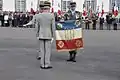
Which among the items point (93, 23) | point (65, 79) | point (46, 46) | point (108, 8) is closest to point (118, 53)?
point (46, 46)

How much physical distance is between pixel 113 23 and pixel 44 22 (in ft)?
98.5

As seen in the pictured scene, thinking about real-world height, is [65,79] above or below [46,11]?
below

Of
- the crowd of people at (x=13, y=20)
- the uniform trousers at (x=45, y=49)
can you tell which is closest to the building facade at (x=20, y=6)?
the crowd of people at (x=13, y=20)

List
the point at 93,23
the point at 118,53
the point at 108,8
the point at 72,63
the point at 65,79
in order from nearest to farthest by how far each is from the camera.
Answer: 1. the point at 65,79
2. the point at 72,63
3. the point at 118,53
4. the point at 93,23
5. the point at 108,8

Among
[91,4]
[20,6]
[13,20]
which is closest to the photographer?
[13,20]

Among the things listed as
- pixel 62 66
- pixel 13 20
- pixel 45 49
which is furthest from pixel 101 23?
pixel 45 49

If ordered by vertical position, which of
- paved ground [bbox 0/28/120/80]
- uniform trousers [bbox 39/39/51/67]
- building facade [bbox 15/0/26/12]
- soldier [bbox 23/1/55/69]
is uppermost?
building facade [bbox 15/0/26/12]

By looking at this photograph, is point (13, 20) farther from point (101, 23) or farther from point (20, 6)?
point (20, 6)

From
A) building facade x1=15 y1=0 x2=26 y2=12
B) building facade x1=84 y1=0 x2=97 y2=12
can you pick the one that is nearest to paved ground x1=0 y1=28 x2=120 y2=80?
building facade x1=84 y1=0 x2=97 y2=12

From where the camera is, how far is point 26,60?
14.7 metres

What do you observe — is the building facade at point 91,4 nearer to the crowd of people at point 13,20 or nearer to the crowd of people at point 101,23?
the crowd of people at point 101,23

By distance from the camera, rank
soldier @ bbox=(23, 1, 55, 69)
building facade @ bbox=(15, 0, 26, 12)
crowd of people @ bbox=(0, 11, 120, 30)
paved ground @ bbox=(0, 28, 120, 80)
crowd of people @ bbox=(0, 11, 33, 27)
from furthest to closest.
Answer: building facade @ bbox=(15, 0, 26, 12) < crowd of people @ bbox=(0, 11, 33, 27) < crowd of people @ bbox=(0, 11, 120, 30) < soldier @ bbox=(23, 1, 55, 69) < paved ground @ bbox=(0, 28, 120, 80)

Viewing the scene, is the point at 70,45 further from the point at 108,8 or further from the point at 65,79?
the point at 108,8

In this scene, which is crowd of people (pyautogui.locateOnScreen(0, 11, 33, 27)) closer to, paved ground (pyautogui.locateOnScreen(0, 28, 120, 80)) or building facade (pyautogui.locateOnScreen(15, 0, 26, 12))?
building facade (pyautogui.locateOnScreen(15, 0, 26, 12))
